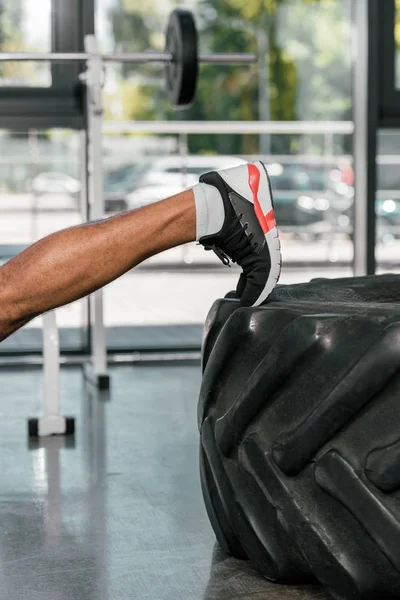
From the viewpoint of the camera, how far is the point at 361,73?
4270 millimetres

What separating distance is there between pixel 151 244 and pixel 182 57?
64.6 inches

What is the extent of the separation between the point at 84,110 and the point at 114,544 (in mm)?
2614

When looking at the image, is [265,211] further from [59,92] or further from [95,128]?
[59,92]

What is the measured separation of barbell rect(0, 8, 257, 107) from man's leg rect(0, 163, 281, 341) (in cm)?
154

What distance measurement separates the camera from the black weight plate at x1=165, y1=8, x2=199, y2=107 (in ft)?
10.2

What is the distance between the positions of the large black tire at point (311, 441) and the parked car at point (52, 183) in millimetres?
2609

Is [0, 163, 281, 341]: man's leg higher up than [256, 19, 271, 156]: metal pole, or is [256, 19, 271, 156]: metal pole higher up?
[256, 19, 271, 156]: metal pole

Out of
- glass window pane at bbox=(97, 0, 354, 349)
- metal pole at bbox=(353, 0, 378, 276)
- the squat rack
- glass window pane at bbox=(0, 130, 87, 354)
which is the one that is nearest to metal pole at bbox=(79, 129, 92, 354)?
glass window pane at bbox=(0, 130, 87, 354)

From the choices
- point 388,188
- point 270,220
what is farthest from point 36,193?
point 270,220

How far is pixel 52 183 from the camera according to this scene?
4113 mm

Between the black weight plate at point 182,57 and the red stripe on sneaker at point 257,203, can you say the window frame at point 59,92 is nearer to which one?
the black weight plate at point 182,57

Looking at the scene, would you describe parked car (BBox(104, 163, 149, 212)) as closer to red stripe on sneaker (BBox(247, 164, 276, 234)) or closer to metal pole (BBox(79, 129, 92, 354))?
metal pole (BBox(79, 129, 92, 354))

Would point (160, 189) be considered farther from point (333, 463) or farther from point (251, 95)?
point (333, 463)

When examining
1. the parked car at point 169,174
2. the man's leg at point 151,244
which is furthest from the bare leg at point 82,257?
the parked car at point 169,174
